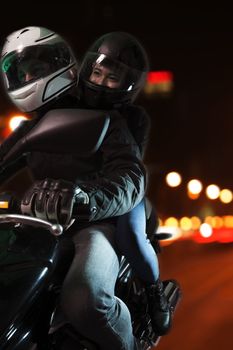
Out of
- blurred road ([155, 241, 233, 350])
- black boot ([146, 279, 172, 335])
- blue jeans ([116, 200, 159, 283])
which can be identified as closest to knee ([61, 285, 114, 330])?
blue jeans ([116, 200, 159, 283])

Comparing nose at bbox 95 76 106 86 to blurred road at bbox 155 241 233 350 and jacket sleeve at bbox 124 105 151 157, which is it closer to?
jacket sleeve at bbox 124 105 151 157

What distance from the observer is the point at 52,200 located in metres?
2.47

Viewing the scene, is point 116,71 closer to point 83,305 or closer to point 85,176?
point 85,176

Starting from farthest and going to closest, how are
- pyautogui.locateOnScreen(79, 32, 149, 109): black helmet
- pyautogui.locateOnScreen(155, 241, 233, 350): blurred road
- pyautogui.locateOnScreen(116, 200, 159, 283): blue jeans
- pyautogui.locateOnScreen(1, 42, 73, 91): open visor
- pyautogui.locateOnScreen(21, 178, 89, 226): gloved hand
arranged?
pyautogui.locateOnScreen(155, 241, 233, 350): blurred road, pyautogui.locateOnScreen(79, 32, 149, 109): black helmet, pyautogui.locateOnScreen(116, 200, 159, 283): blue jeans, pyautogui.locateOnScreen(1, 42, 73, 91): open visor, pyautogui.locateOnScreen(21, 178, 89, 226): gloved hand

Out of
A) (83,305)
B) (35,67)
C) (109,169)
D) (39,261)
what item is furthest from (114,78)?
(83,305)

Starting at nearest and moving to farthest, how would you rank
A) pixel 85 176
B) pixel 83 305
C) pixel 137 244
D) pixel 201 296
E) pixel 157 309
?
pixel 83 305, pixel 85 176, pixel 137 244, pixel 157 309, pixel 201 296

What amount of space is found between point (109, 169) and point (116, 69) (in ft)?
1.91

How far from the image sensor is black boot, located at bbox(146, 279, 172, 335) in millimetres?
3506

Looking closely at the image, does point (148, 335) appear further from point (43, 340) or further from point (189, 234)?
point (189, 234)

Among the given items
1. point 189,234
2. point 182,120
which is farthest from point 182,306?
A: point 182,120

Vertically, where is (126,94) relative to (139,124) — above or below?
above

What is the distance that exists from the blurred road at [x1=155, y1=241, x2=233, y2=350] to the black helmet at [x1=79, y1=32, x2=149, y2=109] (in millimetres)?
2747

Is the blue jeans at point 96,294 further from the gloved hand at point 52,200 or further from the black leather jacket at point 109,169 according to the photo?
the gloved hand at point 52,200

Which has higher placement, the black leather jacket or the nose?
the nose
